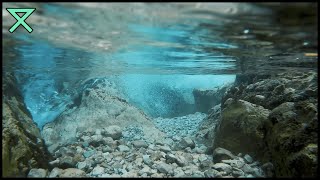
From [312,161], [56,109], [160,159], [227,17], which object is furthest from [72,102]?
[312,161]

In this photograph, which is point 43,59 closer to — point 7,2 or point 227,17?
point 7,2

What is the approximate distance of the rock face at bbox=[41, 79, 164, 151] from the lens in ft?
48.1

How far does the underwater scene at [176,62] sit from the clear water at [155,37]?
0.04 meters

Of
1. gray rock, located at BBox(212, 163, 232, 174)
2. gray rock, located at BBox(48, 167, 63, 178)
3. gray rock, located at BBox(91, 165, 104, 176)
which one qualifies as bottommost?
gray rock, located at BBox(91, 165, 104, 176)

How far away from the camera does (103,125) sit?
15.6 meters

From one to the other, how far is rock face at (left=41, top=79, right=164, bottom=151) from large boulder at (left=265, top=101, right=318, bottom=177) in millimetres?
6633

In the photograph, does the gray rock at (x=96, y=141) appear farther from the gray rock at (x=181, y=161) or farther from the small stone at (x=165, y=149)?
the gray rock at (x=181, y=161)

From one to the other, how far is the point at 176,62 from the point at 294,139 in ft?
28.5

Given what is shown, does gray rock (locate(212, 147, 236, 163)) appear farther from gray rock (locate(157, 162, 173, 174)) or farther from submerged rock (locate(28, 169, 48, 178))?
submerged rock (locate(28, 169, 48, 178))

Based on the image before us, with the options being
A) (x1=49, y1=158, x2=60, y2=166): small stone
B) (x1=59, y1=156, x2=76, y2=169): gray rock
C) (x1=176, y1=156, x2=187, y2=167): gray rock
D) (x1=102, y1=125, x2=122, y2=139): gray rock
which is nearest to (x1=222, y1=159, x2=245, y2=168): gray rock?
(x1=176, y1=156, x2=187, y2=167): gray rock

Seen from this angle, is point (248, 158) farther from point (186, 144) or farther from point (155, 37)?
point (155, 37)

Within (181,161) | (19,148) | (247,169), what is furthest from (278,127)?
(19,148)

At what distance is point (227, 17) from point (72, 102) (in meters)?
13.3

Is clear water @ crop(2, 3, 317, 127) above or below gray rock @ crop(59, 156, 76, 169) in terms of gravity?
above
